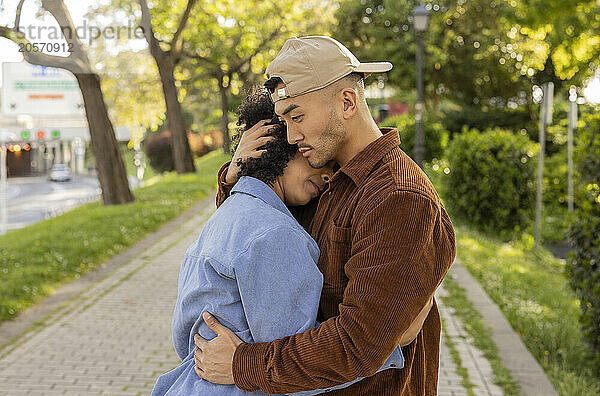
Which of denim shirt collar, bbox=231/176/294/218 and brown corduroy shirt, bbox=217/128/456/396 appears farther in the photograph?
denim shirt collar, bbox=231/176/294/218

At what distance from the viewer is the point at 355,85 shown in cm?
→ 193

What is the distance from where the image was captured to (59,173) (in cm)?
4559

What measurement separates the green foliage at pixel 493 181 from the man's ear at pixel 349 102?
1172 centimetres

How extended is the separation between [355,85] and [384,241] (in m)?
0.50

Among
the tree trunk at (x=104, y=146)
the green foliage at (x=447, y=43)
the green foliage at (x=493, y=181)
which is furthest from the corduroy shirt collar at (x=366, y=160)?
the green foliage at (x=447, y=43)

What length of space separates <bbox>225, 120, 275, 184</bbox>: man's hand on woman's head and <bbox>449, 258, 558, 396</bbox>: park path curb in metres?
3.68

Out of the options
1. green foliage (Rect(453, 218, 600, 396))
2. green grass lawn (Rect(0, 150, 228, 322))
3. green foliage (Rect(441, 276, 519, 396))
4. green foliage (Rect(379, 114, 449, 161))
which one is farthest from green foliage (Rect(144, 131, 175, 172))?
green foliage (Rect(441, 276, 519, 396))

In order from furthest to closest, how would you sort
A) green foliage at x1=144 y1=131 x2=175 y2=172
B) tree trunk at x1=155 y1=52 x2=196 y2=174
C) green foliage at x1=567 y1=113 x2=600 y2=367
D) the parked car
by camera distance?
the parked car → green foliage at x1=144 y1=131 x2=175 y2=172 → tree trunk at x1=155 y1=52 x2=196 y2=174 → green foliage at x1=567 y1=113 x2=600 y2=367

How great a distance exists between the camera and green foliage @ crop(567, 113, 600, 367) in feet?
17.9

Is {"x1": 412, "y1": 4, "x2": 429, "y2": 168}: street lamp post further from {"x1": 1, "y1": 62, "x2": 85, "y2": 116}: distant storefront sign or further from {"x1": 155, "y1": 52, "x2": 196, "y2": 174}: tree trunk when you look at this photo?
{"x1": 1, "y1": 62, "x2": 85, "y2": 116}: distant storefront sign

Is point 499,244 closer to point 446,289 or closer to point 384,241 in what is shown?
point 446,289

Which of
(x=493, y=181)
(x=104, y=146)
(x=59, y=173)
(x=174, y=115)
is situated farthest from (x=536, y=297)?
(x=59, y=173)

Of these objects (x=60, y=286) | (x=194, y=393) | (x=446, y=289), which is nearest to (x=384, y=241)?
(x=194, y=393)

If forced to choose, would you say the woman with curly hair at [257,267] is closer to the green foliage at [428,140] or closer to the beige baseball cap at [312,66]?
the beige baseball cap at [312,66]
